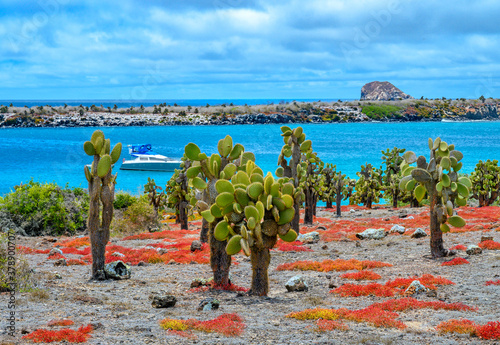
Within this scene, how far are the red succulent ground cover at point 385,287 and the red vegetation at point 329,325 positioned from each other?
9.80ft

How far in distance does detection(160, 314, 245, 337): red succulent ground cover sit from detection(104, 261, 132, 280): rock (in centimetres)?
556

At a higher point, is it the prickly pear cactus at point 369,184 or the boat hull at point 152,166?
the prickly pear cactus at point 369,184

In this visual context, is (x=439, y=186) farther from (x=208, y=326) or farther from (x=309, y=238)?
(x=208, y=326)

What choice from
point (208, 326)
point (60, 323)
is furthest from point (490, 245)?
point (60, 323)

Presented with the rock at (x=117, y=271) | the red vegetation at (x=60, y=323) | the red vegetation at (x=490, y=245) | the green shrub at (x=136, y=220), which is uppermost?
the red vegetation at (x=60, y=323)

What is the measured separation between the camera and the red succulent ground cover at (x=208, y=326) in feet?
30.7

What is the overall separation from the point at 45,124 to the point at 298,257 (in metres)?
163

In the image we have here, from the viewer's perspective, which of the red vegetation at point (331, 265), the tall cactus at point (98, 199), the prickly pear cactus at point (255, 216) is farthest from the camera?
the red vegetation at point (331, 265)

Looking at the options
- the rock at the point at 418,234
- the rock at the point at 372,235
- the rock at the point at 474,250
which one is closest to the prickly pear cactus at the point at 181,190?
the rock at the point at 372,235

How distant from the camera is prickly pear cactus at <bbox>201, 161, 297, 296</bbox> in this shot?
39.8 ft

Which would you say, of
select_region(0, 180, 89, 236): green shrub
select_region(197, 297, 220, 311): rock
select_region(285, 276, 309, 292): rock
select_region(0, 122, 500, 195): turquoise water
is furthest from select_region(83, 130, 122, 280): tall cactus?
select_region(0, 122, 500, 195): turquoise water

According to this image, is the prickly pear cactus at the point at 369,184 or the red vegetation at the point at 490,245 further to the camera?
the prickly pear cactus at the point at 369,184

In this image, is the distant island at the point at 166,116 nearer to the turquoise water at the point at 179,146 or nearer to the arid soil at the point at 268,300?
the turquoise water at the point at 179,146

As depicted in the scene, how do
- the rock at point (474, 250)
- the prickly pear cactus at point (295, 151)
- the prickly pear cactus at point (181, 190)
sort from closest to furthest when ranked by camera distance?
the rock at point (474, 250) < the prickly pear cactus at point (295, 151) < the prickly pear cactus at point (181, 190)
